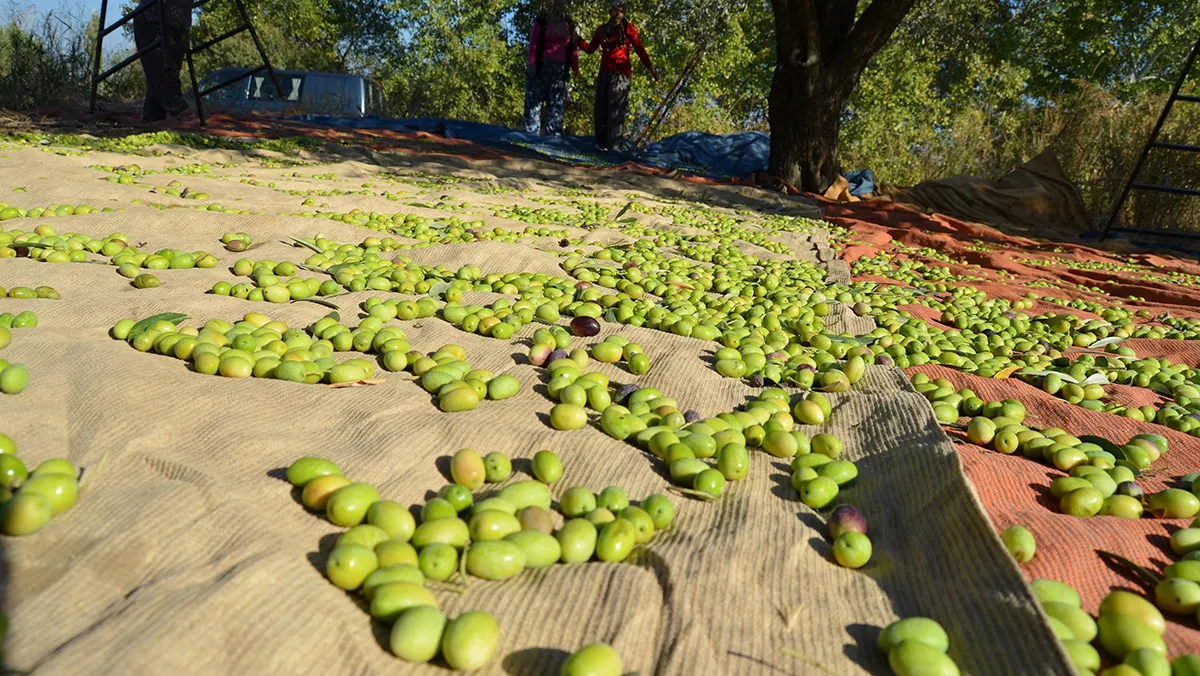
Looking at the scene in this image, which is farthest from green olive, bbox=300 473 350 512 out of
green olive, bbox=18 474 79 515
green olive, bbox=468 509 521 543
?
green olive, bbox=18 474 79 515

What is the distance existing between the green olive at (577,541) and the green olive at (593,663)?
1.14ft

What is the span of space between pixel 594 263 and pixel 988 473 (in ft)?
10.2

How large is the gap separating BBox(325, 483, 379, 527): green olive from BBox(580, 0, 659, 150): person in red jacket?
12.2 meters

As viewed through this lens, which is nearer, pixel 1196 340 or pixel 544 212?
pixel 1196 340

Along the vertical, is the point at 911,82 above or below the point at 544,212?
above

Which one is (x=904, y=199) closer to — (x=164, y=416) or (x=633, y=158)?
(x=633, y=158)

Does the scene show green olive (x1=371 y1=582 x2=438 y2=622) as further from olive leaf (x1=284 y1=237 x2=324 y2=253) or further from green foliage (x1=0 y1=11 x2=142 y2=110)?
green foliage (x1=0 y1=11 x2=142 y2=110)

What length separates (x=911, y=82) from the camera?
24.0 m

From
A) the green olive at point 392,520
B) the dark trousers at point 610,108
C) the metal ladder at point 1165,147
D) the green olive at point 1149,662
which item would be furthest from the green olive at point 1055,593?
the dark trousers at point 610,108

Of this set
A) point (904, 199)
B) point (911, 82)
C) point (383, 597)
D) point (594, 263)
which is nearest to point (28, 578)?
point (383, 597)

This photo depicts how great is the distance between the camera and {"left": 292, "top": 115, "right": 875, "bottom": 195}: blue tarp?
13102mm

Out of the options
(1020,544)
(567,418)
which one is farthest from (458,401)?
(1020,544)

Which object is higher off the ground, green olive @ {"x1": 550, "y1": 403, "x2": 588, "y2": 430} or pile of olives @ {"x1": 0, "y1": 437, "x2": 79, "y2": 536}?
pile of olives @ {"x1": 0, "y1": 437, "x2": 79, "y2": 536}

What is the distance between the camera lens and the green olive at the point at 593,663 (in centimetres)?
118
